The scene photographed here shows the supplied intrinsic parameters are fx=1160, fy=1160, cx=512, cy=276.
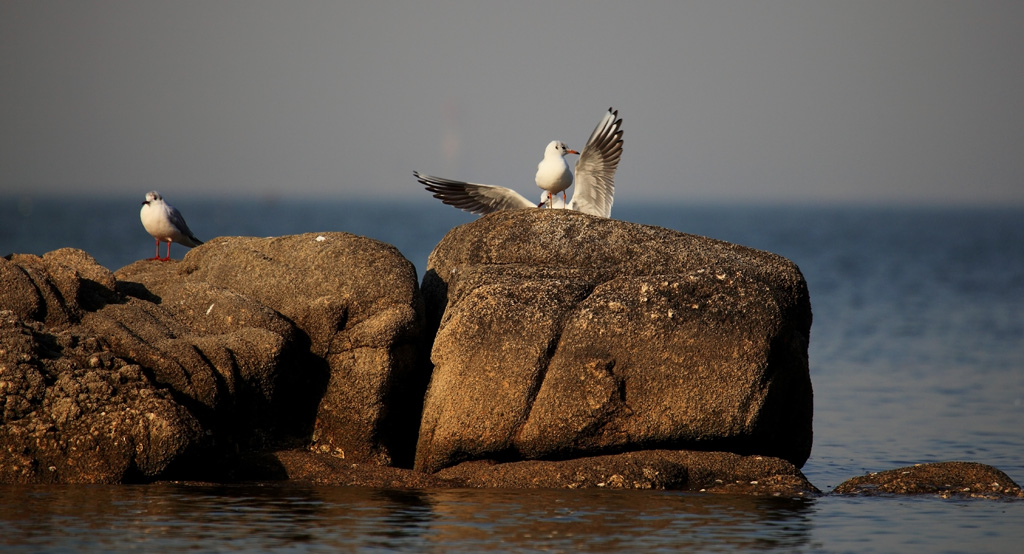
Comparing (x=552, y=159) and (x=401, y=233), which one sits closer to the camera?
(x=552, y=159)

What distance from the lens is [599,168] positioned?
1189 cm

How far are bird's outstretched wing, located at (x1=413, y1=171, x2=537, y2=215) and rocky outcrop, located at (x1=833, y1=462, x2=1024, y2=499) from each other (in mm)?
4522

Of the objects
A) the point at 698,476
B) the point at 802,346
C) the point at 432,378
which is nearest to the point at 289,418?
the point at 432,378

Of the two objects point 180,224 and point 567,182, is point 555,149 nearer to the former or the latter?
point 567,182

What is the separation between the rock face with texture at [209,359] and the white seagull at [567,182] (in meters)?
A: 2.52

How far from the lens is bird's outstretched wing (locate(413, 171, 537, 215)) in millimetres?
11727

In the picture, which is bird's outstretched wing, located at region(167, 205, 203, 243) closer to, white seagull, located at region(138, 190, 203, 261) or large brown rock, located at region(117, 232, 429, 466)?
white seagull, located at region(138, 190, 203, 261)

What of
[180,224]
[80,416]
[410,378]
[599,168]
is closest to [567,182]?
[599,168]

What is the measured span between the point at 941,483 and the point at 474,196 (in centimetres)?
539

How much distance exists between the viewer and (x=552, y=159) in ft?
38.7

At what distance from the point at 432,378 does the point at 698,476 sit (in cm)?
208

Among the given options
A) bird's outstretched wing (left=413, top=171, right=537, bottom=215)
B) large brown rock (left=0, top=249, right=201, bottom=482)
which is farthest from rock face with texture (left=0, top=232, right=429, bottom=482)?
bird's outstretched wing (left=413, top=171, right=537, bottom=215)

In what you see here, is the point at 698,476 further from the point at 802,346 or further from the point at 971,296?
the point at 971,296

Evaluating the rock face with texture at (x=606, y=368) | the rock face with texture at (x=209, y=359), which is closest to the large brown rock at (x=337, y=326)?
the rock face with texture at (x=209, y=359)
